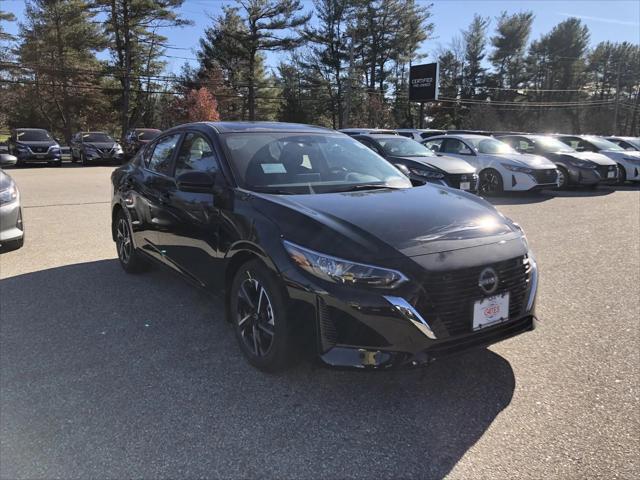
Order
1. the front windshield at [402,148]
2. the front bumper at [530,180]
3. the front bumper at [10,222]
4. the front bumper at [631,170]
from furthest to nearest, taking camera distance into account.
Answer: the front bumper at [631,170] → the front bumper at [530,180] → the front windshield at [402,148] → the front bumper at [10,222]

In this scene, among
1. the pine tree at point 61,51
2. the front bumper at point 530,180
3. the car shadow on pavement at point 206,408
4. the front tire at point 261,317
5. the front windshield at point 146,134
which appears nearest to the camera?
the car shadow on pavement at point 206,408

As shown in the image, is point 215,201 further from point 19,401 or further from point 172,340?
point 19,401

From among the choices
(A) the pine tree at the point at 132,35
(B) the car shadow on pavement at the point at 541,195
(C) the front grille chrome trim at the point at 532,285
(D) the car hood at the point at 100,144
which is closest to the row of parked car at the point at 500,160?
(B) the car shadow on pavement at the point at 541,195

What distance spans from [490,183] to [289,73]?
4213 cm

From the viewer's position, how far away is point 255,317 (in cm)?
324

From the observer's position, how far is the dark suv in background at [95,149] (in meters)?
22.8

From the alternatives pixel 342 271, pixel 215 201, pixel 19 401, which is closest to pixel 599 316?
pixel 342 271

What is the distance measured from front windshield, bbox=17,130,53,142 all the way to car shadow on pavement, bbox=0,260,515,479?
68.0 feet

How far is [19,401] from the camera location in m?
2.96

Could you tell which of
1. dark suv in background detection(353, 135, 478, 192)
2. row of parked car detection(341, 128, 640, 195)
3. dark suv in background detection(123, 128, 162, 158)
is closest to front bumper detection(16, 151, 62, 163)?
dark suv in background detection(123, 128, 162, 158)

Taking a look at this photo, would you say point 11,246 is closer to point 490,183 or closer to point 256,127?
point 256,127

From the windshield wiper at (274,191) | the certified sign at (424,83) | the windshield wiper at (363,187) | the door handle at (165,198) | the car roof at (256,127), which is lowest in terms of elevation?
the door handle at (165,198)

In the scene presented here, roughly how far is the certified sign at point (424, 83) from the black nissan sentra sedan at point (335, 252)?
3347 cm

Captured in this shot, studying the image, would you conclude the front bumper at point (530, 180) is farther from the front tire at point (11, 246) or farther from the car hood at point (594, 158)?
the front tire at point (11, 246)
